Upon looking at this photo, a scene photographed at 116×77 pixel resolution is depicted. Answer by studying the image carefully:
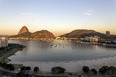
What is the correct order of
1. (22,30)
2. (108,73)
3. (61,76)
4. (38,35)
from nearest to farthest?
(61,76)
(108,73)
(38,35)
(22,30)

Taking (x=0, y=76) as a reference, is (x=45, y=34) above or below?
above

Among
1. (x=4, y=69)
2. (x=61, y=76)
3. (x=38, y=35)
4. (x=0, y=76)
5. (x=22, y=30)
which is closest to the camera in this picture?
(x=0, y=76)

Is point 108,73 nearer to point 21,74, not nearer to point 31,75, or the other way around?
point 31,75

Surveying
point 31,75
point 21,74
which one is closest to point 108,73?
point 31,75

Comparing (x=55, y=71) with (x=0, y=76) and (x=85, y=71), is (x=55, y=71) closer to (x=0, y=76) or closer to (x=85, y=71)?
(x=85, y=71)

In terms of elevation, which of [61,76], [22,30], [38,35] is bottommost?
[61,76]

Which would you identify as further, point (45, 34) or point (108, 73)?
point (45, 34)

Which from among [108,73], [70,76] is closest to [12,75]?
[70,76]

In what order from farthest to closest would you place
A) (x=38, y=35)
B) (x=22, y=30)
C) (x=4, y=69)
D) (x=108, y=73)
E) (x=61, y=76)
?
(x=22, y=30), (x=38, y=35), (x=4, y=69), (x=108, y=73), (x=61, y=76)

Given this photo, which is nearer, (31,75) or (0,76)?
(0,76)
